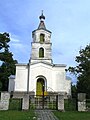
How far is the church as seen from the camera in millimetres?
31312

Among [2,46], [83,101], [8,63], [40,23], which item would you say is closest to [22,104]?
[83,101]

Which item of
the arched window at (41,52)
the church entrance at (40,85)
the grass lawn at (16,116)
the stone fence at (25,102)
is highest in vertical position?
the arched window at (41,52)

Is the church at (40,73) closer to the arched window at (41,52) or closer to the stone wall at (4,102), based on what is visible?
the arched window at (41,52)

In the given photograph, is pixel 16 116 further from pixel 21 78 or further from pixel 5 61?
pixel 5 61

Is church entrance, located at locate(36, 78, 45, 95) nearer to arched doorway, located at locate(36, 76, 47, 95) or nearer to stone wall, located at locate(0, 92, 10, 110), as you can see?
arched doorway, located at locate(36, 76, 47, 95)

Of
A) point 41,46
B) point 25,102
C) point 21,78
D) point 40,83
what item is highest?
point 41,46

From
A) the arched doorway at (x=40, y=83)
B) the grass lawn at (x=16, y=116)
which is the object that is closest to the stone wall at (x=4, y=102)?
the grass lawn at (x=16, y=116)

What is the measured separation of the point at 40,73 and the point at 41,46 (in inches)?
169

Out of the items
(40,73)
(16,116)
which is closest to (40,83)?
(40,73)

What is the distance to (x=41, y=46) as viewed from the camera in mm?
33094

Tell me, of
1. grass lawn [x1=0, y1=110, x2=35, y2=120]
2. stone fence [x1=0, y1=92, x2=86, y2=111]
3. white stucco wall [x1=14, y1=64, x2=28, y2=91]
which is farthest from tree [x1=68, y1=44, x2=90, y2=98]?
grass lawn [x1=0, y1=110, x2=35, y2=120]

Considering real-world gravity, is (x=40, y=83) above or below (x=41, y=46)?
below

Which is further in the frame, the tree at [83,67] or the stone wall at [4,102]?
the tree at [83,67]

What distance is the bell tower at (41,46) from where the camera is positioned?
3253cm
